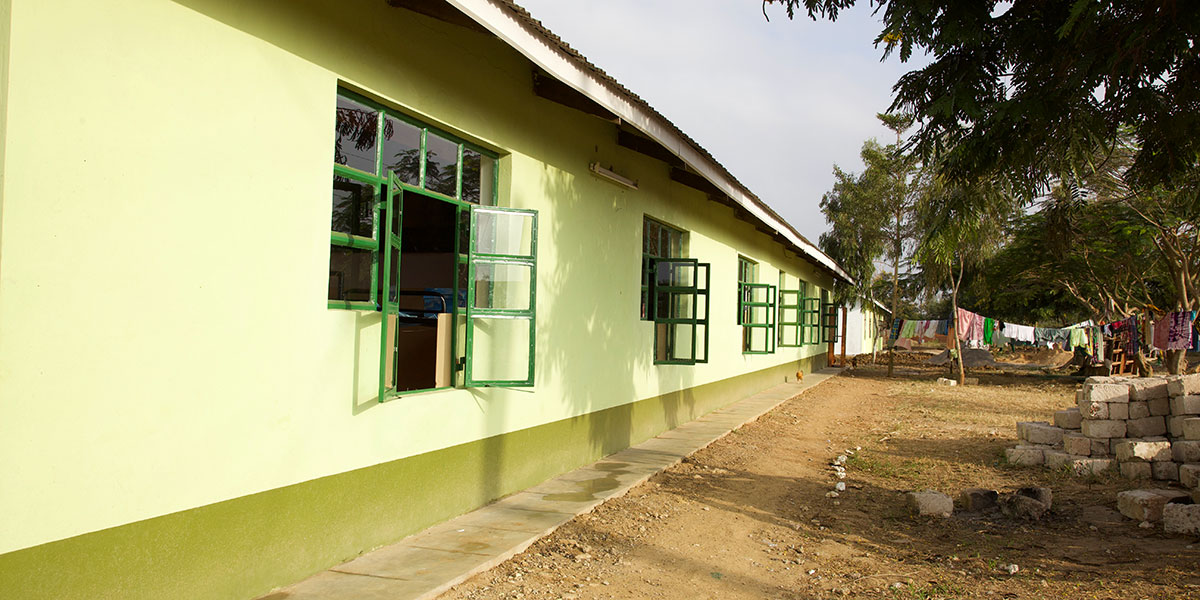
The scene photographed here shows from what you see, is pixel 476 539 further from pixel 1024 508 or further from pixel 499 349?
pixel 1024 508

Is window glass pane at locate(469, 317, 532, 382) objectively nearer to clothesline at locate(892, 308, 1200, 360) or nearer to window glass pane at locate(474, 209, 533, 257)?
window glass pane at locate(474, 209, 533, 257)

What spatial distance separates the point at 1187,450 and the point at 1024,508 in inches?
104

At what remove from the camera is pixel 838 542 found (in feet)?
19.4

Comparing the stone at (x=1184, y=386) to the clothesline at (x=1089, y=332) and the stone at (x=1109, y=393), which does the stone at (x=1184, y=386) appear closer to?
the stone at (x=1109, y=393)

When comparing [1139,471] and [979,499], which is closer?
[979,499]

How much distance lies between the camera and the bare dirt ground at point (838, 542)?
477cm

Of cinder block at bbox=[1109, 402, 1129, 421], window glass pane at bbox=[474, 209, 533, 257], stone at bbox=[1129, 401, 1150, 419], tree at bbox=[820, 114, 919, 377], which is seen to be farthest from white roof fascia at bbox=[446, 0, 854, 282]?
tree at bbox=[820, 114, 919, 377]

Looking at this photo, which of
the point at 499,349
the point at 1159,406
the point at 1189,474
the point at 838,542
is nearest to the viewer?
the point at 838,542

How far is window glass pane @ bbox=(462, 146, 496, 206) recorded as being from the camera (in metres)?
5.99

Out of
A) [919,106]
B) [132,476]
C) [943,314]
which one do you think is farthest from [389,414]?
[943,314]

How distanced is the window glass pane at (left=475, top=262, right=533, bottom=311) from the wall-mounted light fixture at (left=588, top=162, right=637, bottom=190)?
2.06 metres

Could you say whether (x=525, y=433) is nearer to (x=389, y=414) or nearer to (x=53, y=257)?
(x=389, y=414)

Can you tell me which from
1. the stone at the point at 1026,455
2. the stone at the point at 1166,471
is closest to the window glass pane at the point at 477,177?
the stone at the point at 1026,455

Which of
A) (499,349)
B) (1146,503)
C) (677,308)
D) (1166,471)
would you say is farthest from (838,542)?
(677,308)
